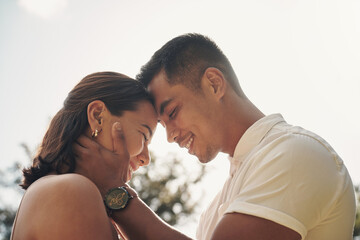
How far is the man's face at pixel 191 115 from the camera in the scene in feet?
10.7

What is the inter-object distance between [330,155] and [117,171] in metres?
1.36

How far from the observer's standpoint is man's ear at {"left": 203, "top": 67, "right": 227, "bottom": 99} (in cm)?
329

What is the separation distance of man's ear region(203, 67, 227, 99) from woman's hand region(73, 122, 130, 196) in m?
0.87

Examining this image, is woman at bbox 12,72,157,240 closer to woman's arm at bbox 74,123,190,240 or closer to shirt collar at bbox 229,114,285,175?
woman's arm at bbox 74,123,190,240

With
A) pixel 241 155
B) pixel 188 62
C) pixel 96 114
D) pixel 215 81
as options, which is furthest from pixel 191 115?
pixel 96 114

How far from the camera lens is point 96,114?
2.79m

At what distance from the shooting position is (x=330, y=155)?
97.0 inches

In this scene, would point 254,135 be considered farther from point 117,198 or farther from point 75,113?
point 75,113

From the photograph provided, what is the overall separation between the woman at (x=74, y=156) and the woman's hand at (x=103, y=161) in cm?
2

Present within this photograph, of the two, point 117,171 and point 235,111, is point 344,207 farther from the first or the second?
point 117,171

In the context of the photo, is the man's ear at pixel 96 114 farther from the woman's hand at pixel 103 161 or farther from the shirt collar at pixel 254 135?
the shirt collar at pixel 254 135

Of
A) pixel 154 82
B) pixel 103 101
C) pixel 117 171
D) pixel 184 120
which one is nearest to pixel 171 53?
pixel 154 82

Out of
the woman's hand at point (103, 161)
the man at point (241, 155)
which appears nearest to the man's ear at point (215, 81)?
the man at point (241, 155)

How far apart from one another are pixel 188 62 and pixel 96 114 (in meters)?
1.01
